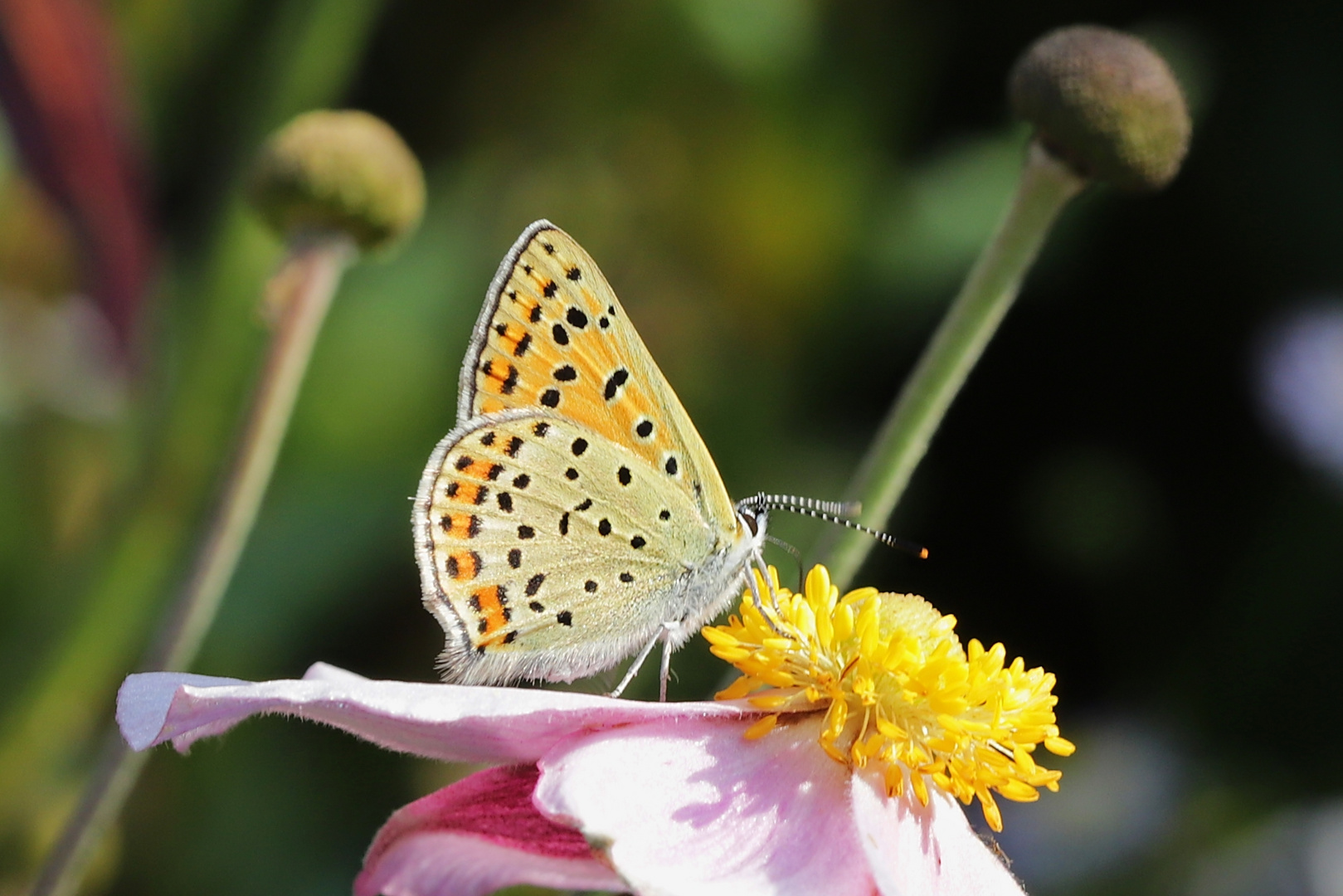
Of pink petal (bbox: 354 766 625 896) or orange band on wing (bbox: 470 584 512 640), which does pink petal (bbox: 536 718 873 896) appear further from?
orange band on wing (bbox: 470 584 512 640)

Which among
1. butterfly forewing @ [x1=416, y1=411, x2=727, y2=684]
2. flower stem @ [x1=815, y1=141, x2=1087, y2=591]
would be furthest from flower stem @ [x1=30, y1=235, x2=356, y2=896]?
flower stem @ [x1=815, y1=141, x2=1087, y2=591]

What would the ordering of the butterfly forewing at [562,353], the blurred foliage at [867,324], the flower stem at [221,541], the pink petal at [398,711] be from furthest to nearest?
the blurred foliage at [867,324] → the butterfly forewing at [562,353] → the flower stem at [221,541] → the pink petal at [398,711]

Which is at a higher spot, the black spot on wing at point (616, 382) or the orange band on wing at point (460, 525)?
the black spot on wing at point (616, 382)

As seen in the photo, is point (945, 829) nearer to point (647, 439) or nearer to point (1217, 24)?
point (647, 439)

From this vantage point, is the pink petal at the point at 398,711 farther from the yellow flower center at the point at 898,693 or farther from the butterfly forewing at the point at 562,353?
the butterfly forewing at the point at 562,353

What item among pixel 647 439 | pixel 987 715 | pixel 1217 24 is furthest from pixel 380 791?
pixel 1217 24

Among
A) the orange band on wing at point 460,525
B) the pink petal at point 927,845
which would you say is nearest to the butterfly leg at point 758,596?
the pink petal at point 927,845
